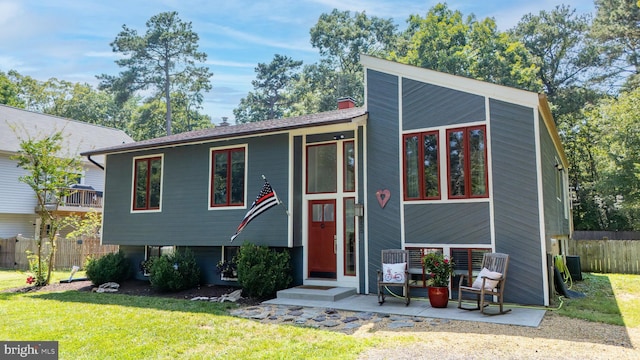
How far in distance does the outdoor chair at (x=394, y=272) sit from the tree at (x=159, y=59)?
26.6 m

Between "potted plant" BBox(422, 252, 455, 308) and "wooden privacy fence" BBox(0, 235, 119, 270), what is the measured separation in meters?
13.3

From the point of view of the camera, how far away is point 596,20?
2547 cm

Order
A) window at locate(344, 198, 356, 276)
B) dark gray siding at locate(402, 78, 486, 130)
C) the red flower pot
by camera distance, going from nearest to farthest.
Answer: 1. the red flower pot
2. dark gray siding at locate(402, 78, 486, 130)
3. window at locate(344, 198, 356, 276)

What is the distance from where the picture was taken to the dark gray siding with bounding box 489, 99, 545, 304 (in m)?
7.96

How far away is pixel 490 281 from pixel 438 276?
0.99 meters

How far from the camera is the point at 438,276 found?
26.5ft

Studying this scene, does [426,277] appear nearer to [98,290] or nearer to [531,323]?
[531,323]

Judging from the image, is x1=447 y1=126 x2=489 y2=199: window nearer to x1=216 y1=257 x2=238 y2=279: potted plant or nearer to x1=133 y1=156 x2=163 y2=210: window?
x1=216 y1=257 x2=238 y2=279: potted plant

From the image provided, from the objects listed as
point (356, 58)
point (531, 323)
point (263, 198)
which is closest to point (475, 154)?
point (531, 323)

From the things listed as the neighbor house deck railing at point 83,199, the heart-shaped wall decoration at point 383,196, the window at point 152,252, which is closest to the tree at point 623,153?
the heart-shaped wall decoration at point 383,196

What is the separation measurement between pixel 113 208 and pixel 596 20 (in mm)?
28199

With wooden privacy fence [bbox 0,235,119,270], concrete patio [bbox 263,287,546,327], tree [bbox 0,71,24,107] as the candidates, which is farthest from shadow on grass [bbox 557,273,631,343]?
tree [bbox 0,71,24,107]

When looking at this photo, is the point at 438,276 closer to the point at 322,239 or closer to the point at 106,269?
the point at 322,239

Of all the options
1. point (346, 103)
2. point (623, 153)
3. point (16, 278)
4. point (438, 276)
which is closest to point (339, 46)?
point (623, 153)
